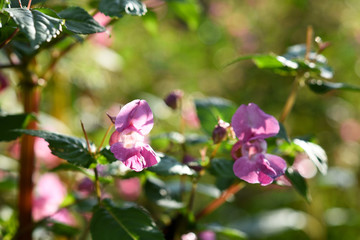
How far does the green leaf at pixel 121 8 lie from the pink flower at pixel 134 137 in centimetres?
13

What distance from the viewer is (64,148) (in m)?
0.62

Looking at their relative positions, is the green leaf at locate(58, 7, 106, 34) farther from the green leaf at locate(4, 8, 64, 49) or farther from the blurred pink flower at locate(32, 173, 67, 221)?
the blurred pink flower at locate(32, 173, 67, 221)

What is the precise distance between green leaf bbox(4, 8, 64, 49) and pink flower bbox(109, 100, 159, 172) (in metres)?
0.16

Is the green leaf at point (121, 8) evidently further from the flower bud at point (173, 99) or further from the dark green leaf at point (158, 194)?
the dark green leaf at point (158, 194)

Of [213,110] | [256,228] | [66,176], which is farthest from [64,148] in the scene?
[256,228]

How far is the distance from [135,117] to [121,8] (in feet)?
0.53

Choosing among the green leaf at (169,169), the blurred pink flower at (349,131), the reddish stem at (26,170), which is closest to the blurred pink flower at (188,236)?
the green leaf at (169,169)

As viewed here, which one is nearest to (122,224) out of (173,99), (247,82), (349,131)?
(173,99)

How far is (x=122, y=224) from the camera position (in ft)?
2.09

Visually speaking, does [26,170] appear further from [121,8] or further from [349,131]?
[349,131]

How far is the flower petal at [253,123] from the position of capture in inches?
24.3

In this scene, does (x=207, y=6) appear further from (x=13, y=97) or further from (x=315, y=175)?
(x=13, y=97)

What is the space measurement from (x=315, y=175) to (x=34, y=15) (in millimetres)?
1579

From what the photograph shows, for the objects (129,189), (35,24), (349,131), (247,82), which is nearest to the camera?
(35,24)
